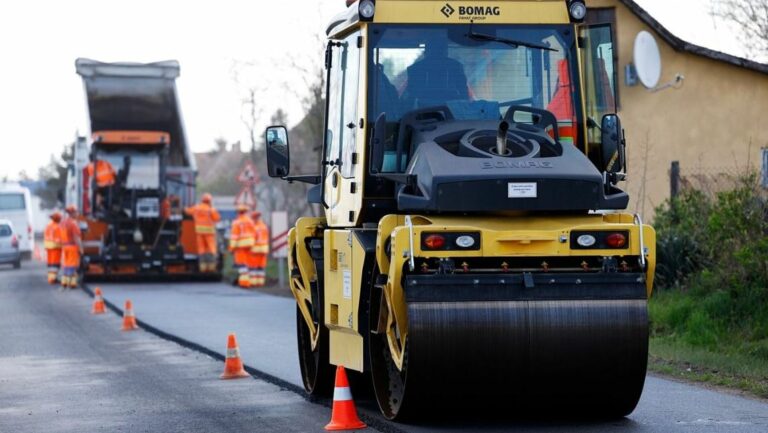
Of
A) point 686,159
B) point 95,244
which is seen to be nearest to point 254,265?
point 95,244

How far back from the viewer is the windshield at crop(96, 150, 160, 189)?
31641 mm

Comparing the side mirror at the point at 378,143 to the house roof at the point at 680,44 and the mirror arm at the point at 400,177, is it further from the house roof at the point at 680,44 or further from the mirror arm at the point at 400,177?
the house roof at the point at 680,44

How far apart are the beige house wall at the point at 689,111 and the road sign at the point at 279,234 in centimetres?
683

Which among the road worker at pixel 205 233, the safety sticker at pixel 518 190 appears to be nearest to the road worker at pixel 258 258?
the road worker at pixel 205 233

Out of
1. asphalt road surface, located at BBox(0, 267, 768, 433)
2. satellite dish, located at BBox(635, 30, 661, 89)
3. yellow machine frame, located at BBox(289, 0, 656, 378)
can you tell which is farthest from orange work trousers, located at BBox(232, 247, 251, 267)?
yellow machine frame, located at BBox(289, 0, 656, 378)

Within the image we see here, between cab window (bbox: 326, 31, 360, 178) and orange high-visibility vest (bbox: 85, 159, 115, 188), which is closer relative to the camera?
cab window (bbox: 326, 31, 360, 178)

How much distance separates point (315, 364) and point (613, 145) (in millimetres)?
3087

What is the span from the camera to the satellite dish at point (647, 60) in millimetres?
24906

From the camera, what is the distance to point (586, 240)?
8789 mm

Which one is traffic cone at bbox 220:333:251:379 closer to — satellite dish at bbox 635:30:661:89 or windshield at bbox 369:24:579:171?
windshield at bbox 369:24:579:171

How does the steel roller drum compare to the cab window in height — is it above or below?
below

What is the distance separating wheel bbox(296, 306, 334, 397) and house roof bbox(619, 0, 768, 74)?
1568 centimetres

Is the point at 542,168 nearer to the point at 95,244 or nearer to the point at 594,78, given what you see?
the point at 594,78

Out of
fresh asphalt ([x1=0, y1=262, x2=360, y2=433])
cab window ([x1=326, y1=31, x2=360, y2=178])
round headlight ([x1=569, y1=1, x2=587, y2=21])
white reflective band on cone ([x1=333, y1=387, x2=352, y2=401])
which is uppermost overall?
round headlight ([x1=569, y1=1, x2=587, y2=21])
